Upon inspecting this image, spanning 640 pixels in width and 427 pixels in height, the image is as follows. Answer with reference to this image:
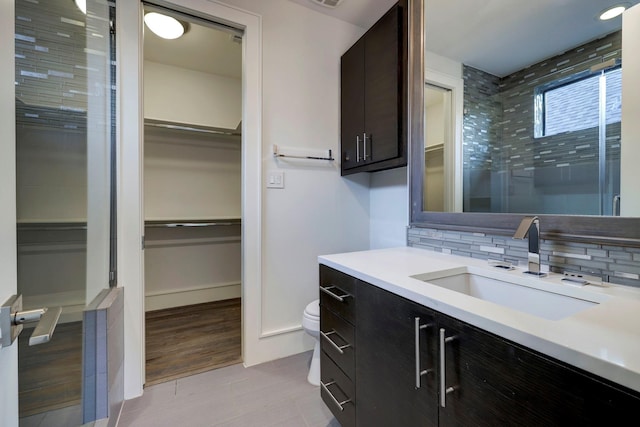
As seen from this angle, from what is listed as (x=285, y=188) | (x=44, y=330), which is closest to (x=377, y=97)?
(x=285, y=188)

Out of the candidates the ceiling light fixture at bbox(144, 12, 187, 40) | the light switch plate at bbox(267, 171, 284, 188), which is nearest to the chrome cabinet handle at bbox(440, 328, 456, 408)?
the light switch plate at bbox(267, 171, 284, 188)

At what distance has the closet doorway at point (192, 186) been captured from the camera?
249cm

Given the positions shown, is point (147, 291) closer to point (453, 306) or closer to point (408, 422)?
point (408, 422)

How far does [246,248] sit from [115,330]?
798 mm

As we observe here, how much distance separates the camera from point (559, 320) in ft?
2.00

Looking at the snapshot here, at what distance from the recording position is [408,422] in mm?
809

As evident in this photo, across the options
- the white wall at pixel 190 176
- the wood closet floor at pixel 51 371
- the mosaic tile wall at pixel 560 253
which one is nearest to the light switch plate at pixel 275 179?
the mosaic tile wall at pixel 560 253

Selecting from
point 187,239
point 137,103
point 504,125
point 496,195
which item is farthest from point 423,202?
point 187,239

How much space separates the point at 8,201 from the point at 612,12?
1.81 m

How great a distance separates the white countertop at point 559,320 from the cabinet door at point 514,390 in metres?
0.02

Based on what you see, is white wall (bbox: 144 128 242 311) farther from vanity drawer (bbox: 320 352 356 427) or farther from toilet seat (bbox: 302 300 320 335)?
vanity drawer (bbox: 320 352 356 427)

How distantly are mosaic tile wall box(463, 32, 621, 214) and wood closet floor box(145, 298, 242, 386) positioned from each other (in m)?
1.93

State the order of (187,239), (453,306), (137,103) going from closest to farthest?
1. (453,306)
2. (137,103)
3. (187,239)

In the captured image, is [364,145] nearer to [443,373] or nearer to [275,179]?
[275,179]
